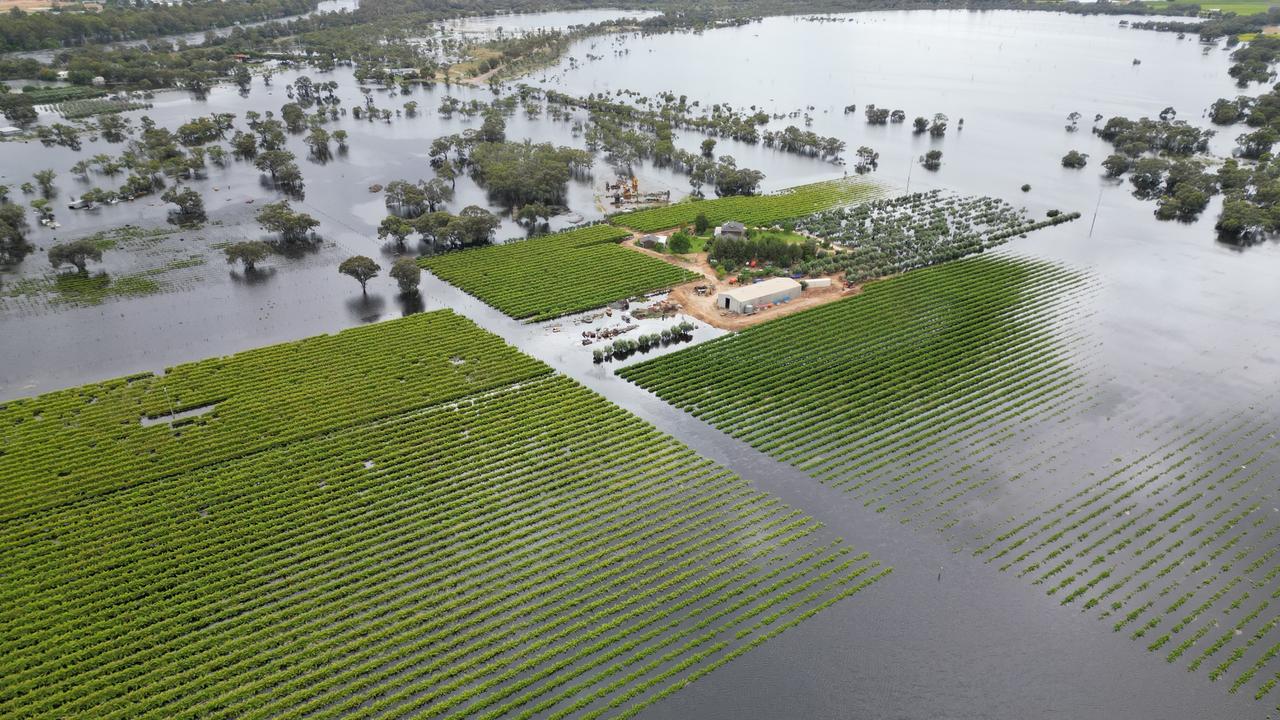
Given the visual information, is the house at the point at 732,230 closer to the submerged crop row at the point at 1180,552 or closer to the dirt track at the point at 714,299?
the dirt track at the point at 714,299

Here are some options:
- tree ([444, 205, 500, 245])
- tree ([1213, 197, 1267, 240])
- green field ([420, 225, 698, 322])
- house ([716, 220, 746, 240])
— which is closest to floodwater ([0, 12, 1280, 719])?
tree ([1213, 197, 1267, 240])

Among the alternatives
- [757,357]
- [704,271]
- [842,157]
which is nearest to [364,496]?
[757,357]

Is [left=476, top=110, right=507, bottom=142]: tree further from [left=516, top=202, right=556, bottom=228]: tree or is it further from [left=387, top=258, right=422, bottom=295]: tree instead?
[left=387, top=258, right=422, bottom=295]: tree

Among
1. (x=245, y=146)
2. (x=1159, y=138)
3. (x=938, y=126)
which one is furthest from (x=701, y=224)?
(x=1159, y=138)

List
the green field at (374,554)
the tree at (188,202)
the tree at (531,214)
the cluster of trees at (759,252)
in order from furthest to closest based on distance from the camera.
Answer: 1. the tree at (188,202)
2. the tree at (531,214)
3. the cluster of trees at (759,252)
4. the green field at (374,554)

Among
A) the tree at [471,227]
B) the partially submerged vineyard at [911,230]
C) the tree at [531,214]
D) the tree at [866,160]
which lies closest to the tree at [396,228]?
→ the tree at [471,227]

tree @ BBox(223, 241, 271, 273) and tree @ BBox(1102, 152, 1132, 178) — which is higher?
tree @ BBox(1102, 152, 1132, 178)

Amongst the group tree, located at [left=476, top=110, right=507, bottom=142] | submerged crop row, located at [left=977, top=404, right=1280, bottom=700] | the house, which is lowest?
submerged crop row, located at [left=977, top=404, right=1280, bottom=700]
